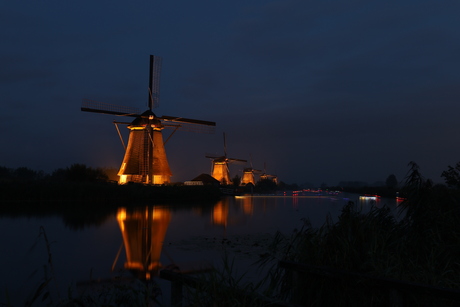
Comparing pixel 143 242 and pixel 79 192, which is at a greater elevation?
pixel 79 192

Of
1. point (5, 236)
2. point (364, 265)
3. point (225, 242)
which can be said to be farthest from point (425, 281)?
point (5, 236)

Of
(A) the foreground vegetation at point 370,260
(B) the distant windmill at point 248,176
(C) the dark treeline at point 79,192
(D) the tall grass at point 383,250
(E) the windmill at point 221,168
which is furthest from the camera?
(B) the distant windmill at point 248,176

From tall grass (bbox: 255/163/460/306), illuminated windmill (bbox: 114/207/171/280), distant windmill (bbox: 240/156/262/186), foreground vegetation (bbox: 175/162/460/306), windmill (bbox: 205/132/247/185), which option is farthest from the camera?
distant windmill (bbox: 240/156/262/186)

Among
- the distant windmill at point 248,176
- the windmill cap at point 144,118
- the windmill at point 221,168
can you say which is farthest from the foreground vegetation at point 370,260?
the distant windmill at point 248,176

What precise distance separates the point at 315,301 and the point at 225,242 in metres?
6.98

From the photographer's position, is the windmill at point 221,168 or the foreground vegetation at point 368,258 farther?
the windmill at point 221,168

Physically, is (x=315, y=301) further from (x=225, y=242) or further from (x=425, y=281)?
(x=225, y=242)

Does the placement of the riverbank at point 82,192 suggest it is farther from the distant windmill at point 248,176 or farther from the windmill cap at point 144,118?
the distant windmill at point 248,176

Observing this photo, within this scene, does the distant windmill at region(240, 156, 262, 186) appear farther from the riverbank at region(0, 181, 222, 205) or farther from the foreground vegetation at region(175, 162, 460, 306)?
the foreground vegetation at region(175, 162, 460, 306)

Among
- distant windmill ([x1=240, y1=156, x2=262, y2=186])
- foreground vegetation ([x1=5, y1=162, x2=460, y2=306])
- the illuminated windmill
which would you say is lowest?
the illuminated windmill

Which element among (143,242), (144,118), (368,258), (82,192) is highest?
(144,118)

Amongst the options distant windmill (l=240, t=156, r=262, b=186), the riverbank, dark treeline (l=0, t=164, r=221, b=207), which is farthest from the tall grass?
distant windmill (l=240, t=156, r=262, b=186)

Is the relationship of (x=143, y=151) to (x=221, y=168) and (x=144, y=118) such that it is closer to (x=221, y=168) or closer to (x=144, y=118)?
(x=144, y=118)

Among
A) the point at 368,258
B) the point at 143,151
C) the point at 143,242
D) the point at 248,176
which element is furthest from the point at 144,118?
the point at 248,176
